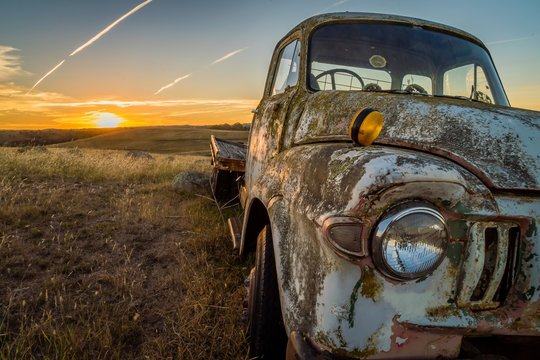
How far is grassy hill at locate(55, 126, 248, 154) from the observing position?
4822 centimetres

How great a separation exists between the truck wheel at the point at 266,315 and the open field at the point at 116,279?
213 millimetres

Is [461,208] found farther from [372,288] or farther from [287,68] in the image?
[287,68]

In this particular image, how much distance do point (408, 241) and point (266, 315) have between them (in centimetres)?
101

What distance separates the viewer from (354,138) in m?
1.56

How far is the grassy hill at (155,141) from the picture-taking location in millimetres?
48219

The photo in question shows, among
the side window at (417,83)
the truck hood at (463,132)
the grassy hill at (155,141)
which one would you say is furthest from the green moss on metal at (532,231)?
the grassy hill at (155,141)

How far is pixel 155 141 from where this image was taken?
179ft

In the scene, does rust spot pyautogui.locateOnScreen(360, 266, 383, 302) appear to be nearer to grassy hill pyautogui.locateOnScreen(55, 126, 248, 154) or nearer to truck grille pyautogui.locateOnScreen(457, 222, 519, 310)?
truck grille pyautogui.locateOnScreen(457, 222, 519, 310)

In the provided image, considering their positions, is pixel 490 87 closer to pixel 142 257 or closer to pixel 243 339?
pixel 243 339

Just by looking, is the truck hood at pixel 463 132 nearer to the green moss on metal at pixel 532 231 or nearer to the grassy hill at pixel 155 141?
the green moss on metal at pixel 532 231

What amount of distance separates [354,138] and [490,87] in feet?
6.64

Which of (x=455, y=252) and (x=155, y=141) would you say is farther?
(x=155, y=141)

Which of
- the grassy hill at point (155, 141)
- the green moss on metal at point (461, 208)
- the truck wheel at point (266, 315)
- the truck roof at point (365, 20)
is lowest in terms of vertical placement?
the grassy hill at point (155, 141)

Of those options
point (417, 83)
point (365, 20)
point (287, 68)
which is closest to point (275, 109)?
point (287, 68)
